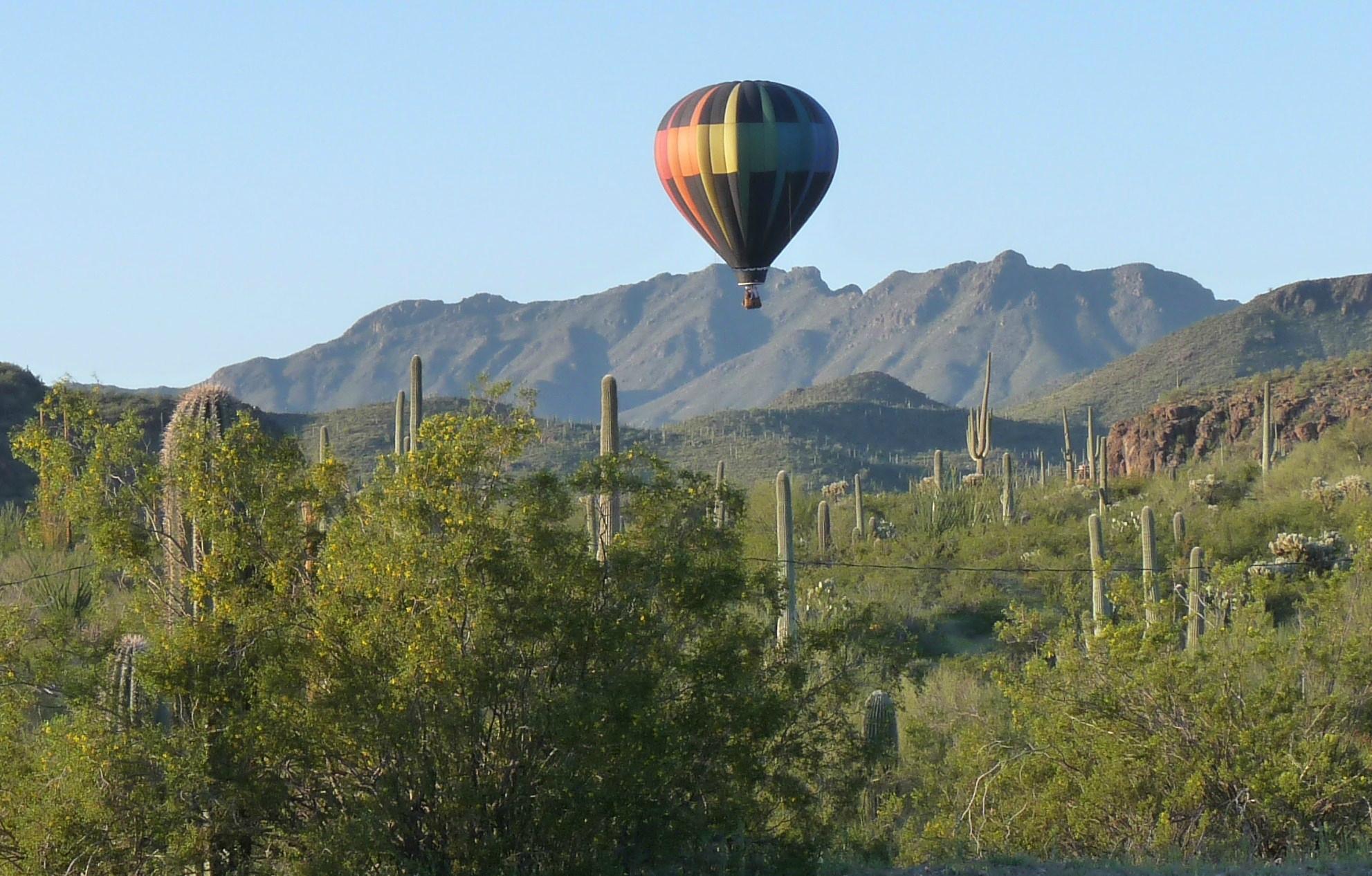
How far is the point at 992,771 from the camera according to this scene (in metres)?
14.7

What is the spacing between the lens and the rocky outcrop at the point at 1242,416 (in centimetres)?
4888

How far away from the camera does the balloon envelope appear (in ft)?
72.6

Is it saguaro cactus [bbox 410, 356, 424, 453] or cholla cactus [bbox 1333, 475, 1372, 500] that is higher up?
saguaro cactus [bbox 410, 356, 424, 453]

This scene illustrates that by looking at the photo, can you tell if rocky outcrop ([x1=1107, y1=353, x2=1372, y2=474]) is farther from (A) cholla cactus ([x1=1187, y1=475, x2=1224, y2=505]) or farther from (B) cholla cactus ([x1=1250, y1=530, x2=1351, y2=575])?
(B) cholla cactus ([x1=1250, y1=530, x2=1351, y2=575])

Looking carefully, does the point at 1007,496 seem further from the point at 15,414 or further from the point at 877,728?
the point at 15,414

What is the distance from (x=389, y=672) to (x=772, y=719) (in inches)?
93.7

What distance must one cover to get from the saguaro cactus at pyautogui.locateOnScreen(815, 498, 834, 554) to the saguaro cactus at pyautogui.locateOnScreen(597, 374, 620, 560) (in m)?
A: 17.1

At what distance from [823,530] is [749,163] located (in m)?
12.7

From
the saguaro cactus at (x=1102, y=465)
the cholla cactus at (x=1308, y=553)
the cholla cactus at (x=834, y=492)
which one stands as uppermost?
the saguaro cactus at (x=1102, y=465)

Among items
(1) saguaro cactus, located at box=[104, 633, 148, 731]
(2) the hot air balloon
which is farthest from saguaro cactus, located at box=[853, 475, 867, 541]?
(1) saguaro cactus, located at box=[104, 633, 148, 731]

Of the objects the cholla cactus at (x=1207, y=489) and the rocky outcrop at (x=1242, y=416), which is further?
the rocky outcrop at (x=1242, y=416)

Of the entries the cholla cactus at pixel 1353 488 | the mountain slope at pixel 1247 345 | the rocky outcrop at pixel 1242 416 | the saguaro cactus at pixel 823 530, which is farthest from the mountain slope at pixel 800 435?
the cholla cactus at pixel 1353 488

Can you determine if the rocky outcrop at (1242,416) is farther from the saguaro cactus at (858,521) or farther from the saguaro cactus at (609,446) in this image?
the saguaro cactus at (609,446)

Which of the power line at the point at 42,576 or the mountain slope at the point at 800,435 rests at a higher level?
the mountain slope at the point at 800,435
